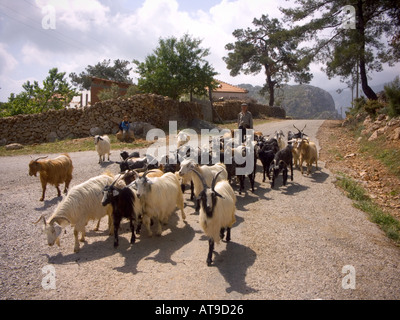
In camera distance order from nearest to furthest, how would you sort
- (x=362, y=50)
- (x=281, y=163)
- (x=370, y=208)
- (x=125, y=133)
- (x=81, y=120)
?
1. (x=370, y=208)
2. (x=281, y=163)
3. (x=125, y=133)
4. (x=362, y=50)
5. (x=81, y=120)

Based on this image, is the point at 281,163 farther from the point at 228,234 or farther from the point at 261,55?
the point at 261,55

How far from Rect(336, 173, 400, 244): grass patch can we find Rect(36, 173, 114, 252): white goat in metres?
5.59

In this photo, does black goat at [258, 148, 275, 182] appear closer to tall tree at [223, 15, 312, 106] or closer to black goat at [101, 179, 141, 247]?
black goat at [101, 179, 141, 247]

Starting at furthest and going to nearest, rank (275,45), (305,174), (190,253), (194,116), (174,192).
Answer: (275,45), (194,116), (305,174), (174,192), (190,253)

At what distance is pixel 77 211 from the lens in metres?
5.25

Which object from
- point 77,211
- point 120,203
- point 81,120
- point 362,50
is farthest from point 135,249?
point 362,50

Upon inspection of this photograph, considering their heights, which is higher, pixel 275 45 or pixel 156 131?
pixel 275 45

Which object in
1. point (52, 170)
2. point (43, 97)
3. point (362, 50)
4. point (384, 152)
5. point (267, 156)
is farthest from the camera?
point (43, 97)

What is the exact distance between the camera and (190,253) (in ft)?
16.2

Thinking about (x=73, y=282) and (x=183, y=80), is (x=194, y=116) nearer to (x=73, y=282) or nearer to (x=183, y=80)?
(x=183, y=80)

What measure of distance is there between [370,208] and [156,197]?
511 centimetres
